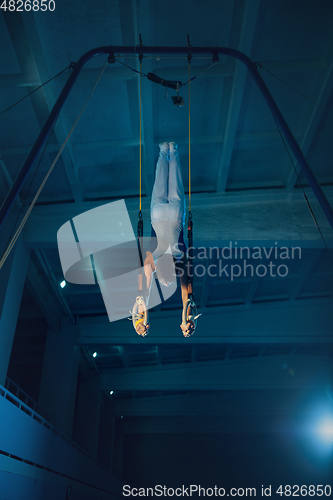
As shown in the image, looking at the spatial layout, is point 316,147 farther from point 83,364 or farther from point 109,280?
point 83,364

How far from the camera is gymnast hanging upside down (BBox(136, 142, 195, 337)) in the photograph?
18.2 feet

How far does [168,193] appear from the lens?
6242 millimetres

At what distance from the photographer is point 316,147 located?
8414 mm

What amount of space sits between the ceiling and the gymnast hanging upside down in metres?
1.60

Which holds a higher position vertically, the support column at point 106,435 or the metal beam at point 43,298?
the metal beam at point 43,298

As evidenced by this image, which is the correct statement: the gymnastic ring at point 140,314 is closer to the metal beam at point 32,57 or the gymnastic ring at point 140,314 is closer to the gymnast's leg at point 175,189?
the gymnast's leg at point 175,189

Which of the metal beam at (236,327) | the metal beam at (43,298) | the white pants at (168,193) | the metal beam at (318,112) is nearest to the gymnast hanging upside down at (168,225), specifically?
the white pants at (168,193)

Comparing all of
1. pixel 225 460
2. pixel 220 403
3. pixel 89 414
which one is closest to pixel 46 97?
pixel 89 414

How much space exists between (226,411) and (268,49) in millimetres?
18436

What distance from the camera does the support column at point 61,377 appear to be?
37.3 ft

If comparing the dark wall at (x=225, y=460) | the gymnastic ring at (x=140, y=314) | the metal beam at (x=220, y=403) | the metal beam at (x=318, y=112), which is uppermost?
the metal beam at (x=318, y=112)

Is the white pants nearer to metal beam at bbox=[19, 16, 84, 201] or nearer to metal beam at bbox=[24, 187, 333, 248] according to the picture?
metal beam at bbox=[19, 16, 84, 201]

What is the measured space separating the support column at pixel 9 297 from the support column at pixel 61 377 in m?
4.13

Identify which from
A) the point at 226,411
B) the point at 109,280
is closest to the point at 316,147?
the point at 109,280
